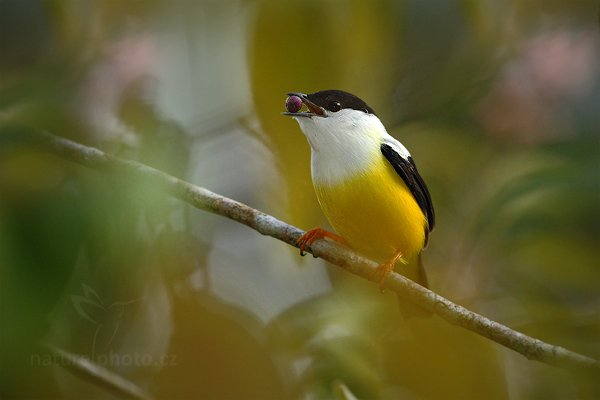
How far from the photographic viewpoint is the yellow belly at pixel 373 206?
2.98 feet

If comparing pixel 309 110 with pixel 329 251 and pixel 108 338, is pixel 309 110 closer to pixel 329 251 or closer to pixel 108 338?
pixel 329 251

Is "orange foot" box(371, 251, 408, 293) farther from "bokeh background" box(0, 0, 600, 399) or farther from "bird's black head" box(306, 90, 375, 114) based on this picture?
"bird's black head" box(306, 90, 375, 114)

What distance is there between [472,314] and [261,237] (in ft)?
0.96

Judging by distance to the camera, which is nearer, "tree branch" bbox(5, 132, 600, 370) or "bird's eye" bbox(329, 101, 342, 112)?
"tree branch" bbox(5, 132, 600, 370)

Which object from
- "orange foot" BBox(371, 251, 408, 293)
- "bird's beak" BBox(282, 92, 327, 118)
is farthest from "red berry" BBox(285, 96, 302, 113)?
"orange foot" BBox(371, 251, 408, 293)

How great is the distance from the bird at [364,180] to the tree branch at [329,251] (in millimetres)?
30

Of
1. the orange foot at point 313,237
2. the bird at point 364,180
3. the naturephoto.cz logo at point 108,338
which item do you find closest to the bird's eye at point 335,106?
the bird at point 364,180

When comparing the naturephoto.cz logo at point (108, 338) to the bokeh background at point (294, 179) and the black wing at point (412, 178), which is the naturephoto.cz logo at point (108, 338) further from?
the black wing at point (412, 178)

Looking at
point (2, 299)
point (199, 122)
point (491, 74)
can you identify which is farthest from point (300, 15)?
point (2, 299)

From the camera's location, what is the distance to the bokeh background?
2.33 feet

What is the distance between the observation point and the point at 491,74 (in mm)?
1000

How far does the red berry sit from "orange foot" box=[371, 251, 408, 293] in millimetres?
241

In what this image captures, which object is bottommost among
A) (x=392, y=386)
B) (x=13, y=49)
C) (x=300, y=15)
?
(x=392, y=386)

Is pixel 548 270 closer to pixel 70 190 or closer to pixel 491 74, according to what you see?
pixel 491 74
